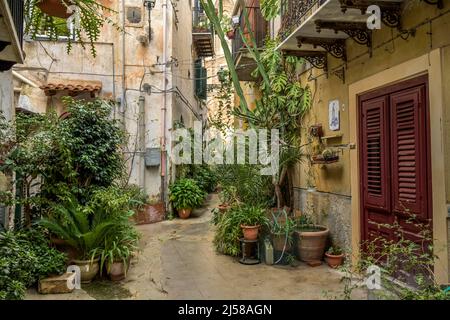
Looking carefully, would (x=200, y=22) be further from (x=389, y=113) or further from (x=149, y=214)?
(x=389, y=113)

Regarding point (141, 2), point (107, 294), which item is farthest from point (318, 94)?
point (141, 2)

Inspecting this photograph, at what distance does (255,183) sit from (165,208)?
12.7 ft

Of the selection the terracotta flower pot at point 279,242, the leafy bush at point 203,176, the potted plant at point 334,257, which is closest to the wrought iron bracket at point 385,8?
the potted plant at point 334,257

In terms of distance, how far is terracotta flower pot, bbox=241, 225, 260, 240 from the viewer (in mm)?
5707

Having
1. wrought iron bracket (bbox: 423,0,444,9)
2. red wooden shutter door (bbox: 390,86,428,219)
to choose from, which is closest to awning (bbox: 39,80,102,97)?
red wooden shutter door (bbox: 390,86,428,219)

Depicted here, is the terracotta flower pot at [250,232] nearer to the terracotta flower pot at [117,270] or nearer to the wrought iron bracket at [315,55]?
the terracotta flower pot at [117,270]

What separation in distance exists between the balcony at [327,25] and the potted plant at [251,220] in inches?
101

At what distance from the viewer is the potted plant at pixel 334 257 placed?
535 centimetres

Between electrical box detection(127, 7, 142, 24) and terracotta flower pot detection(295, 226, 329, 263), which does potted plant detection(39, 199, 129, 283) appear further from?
electrical box detection(127, 7, 142, 24)

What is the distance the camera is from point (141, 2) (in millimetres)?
9609

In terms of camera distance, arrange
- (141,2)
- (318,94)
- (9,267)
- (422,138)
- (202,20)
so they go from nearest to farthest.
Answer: (9,267), (422,138), (318,94), (141,2), (202,20)

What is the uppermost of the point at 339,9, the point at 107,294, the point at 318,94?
the point at 339,9

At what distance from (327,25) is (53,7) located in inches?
140
